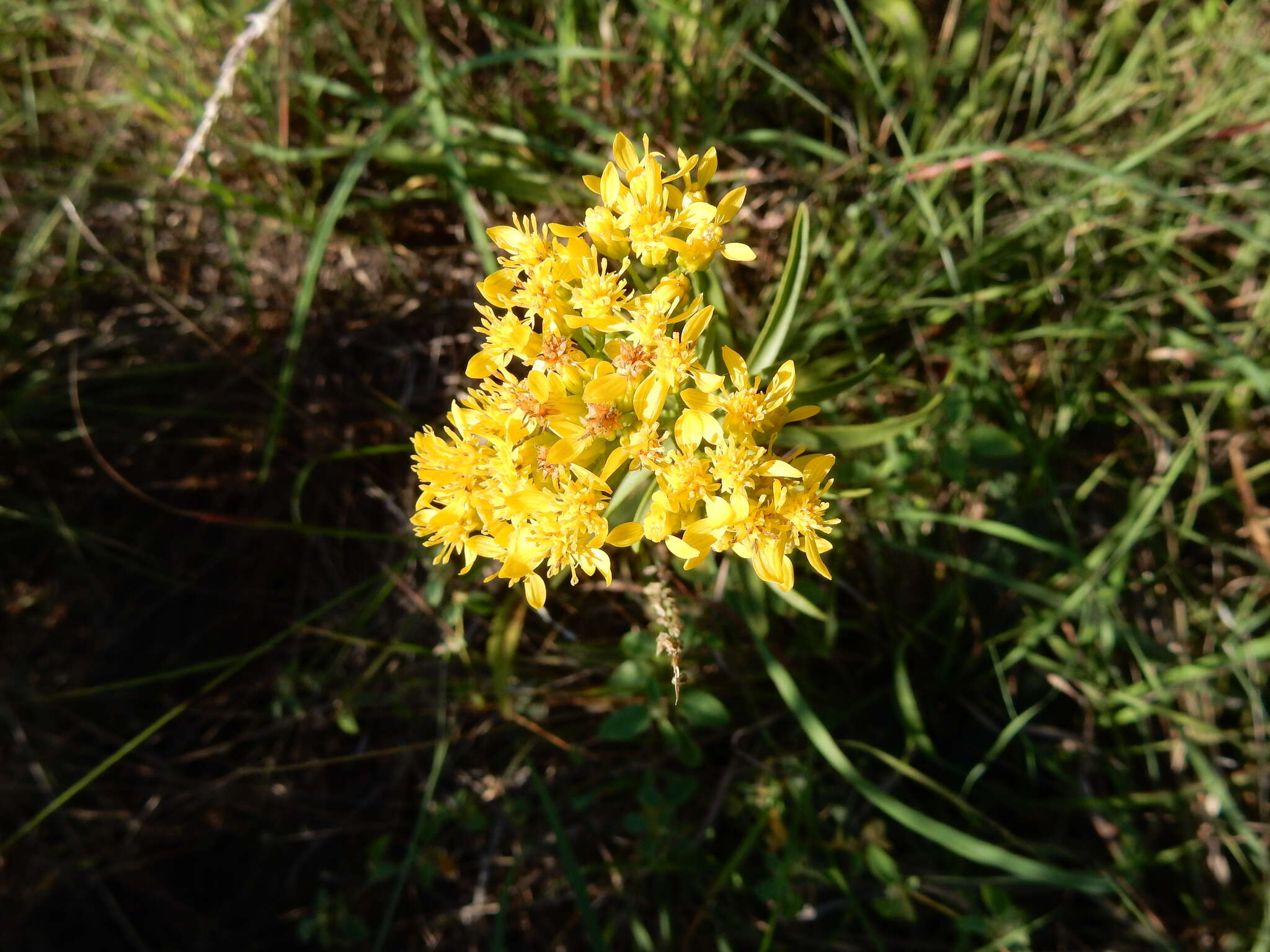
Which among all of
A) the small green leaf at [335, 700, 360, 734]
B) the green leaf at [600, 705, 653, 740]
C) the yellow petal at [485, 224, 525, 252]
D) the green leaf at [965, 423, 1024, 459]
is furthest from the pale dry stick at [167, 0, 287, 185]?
the green leaf at [965, 423, 1024, 459]

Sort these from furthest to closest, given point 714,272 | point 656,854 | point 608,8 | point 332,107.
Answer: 1. point 332,107
2. point 608,8
3. point 656,854
4. point 714,272

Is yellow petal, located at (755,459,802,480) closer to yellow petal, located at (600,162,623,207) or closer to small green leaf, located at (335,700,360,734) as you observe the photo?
yellow petal, located at (600,162,623,207)

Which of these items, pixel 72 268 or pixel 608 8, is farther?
pixel 72 268

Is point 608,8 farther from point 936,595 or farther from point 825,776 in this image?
point 825,776

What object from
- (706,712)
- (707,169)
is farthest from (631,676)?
(707,169)

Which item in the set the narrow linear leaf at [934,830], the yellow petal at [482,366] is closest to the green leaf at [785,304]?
the yellow petal at [482,366]

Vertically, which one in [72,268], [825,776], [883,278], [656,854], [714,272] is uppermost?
[714,272]

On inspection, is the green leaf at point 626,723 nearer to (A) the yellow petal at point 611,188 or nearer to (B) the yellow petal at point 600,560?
(B) the yellow petal at point 600,560

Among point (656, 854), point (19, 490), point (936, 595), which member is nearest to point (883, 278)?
point (936, 595)
